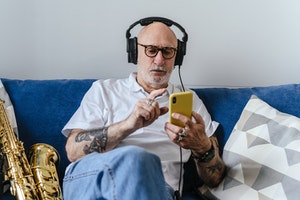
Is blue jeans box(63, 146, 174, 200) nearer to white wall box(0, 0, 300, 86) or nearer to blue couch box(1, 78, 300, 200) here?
blue couch box(1, 78, 300, 200)

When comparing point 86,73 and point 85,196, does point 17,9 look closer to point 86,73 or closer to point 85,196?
point 86,73

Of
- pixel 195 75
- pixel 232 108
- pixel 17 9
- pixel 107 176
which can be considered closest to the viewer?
pixel 107 176

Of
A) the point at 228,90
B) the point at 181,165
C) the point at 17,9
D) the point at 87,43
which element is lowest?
the point at 181,165

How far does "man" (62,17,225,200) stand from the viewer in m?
0.92

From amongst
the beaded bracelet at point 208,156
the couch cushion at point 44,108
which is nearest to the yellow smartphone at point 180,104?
the beaded bracelet at point 208,156

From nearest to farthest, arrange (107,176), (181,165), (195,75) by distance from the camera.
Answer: (107,176)
(181,165)
(195,75)

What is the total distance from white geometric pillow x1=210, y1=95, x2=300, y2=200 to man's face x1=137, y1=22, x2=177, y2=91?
0.34 meters

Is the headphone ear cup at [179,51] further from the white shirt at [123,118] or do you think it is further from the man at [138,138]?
the white shirt at [123,118]

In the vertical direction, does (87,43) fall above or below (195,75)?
above

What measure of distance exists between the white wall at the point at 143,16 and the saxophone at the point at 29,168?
39 centimetres

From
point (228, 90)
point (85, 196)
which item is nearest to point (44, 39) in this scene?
point (228, 90)

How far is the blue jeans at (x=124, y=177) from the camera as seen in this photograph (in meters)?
0.90

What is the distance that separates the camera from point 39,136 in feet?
4.92

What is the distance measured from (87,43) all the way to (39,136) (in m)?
0.49
